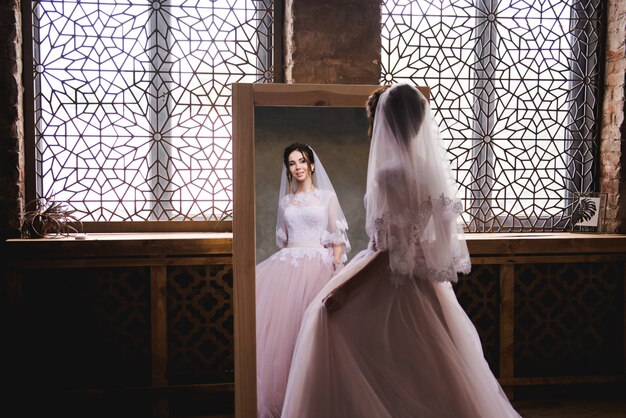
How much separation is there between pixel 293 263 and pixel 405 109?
989 millimetres

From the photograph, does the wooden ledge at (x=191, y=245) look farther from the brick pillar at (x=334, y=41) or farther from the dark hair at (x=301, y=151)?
the brick pillar at (x=334, y=41)

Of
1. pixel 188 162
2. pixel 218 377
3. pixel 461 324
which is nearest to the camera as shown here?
pixel 461 324

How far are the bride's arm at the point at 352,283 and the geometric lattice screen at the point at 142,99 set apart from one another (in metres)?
1.67

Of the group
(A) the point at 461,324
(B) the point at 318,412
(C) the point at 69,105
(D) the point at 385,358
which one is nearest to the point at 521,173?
(A) the point at 461,324

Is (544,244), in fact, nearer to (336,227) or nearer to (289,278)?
(336,227)

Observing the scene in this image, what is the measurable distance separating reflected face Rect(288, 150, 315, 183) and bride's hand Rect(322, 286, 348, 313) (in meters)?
0.68

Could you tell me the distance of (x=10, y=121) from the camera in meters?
3.69

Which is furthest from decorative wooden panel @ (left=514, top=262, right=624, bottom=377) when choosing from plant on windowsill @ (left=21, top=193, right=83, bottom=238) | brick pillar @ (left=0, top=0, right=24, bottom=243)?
brick pillar @ (left=0, top=0, right=24, bottom=243)

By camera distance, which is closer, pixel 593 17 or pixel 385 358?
Answer: pixel 385 358

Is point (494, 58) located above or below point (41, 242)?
above

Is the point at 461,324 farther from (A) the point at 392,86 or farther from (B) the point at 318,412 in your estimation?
(A) the point at 392,86

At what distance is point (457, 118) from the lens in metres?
4.29

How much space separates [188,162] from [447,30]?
2.13 metres

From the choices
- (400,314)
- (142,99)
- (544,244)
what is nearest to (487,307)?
(544,244)
